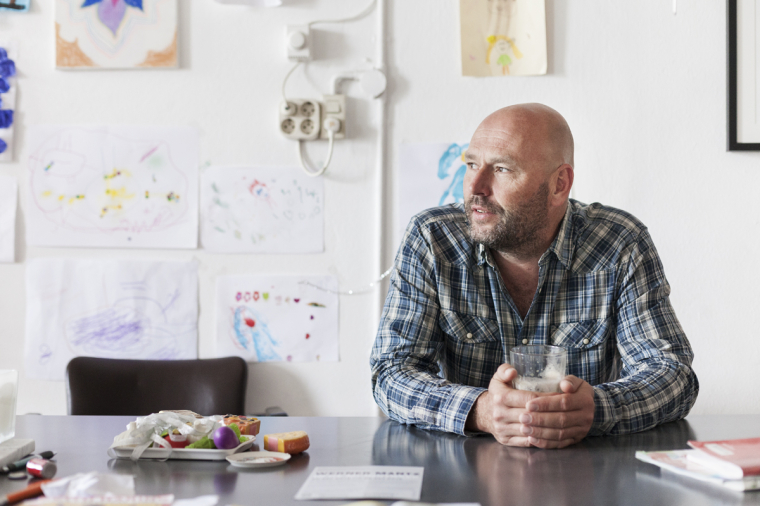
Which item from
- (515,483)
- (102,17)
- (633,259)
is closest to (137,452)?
(515,483)

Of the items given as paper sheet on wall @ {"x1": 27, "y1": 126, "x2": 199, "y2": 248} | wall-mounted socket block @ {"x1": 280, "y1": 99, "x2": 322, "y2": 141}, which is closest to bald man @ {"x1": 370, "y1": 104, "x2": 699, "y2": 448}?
wall-mounted socket block @ {"x1": 280, "y1": 99, "x2": 322, "y2": 141}

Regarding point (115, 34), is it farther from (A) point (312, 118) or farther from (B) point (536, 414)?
(B) point (536, 414)

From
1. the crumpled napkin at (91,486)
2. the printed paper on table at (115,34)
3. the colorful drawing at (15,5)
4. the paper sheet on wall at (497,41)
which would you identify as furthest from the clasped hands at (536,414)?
the colorful drawing at (15,5)

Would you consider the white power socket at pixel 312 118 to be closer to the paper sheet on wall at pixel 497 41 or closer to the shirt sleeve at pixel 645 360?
the paper sheet on wall at pixel 497 41

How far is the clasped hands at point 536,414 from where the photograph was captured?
39.9 inches

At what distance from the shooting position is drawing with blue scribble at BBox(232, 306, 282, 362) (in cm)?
202

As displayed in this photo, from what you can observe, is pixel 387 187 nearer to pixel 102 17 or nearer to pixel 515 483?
pixel 102 17

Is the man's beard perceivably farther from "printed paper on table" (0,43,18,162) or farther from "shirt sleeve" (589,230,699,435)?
"printed paper on table" (0,43,18,162)

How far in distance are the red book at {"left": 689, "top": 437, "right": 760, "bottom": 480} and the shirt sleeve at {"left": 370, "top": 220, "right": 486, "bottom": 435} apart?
36 cm

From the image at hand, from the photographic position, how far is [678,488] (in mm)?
815

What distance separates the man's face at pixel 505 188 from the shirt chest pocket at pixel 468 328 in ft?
0.55

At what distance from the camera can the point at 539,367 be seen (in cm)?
104

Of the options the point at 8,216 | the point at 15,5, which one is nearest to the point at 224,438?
the point at 8,216

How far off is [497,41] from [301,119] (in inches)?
25.2
